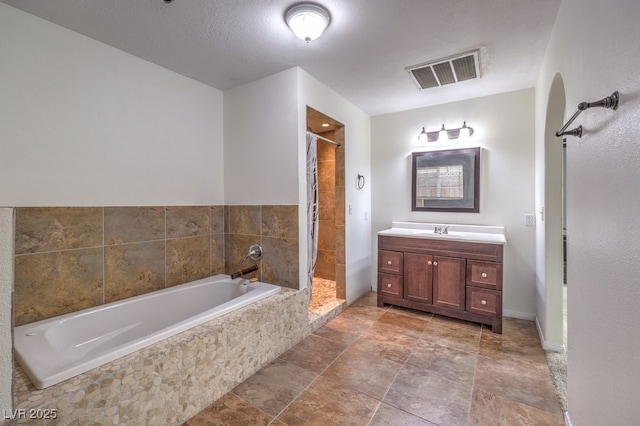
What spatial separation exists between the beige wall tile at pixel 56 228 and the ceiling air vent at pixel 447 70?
280 centimetres

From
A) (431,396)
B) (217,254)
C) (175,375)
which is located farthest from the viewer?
(217,254)

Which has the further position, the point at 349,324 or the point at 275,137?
the point at 349,324

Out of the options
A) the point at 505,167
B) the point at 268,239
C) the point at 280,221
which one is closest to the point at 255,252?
the point at 268,239

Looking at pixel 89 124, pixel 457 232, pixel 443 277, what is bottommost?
pixel 443 277

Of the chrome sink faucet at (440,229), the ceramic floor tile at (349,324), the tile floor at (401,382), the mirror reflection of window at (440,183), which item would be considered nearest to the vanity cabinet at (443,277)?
the tile floor at (401,382)

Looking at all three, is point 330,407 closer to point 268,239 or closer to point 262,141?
point 268,239

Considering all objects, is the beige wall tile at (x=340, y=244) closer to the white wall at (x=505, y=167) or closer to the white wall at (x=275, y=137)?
the white wall at (x=275, y=137)

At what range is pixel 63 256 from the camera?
1.83m

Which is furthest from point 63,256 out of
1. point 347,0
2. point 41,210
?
point 347,0

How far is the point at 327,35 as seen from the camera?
1910mm

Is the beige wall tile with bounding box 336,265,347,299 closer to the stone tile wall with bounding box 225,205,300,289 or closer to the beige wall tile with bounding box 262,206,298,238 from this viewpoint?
the stone tile wall with bounding box 225,205,300,289

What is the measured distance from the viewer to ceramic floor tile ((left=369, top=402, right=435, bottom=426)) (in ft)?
4.97

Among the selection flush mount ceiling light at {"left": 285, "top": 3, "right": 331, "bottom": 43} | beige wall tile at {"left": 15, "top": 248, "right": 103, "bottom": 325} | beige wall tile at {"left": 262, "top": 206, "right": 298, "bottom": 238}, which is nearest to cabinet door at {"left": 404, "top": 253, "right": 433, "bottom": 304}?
beige wall tile at {"left": 262, "top": 206, "right": 298, "bottom": 238}

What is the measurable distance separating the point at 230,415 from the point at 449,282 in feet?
7.30
